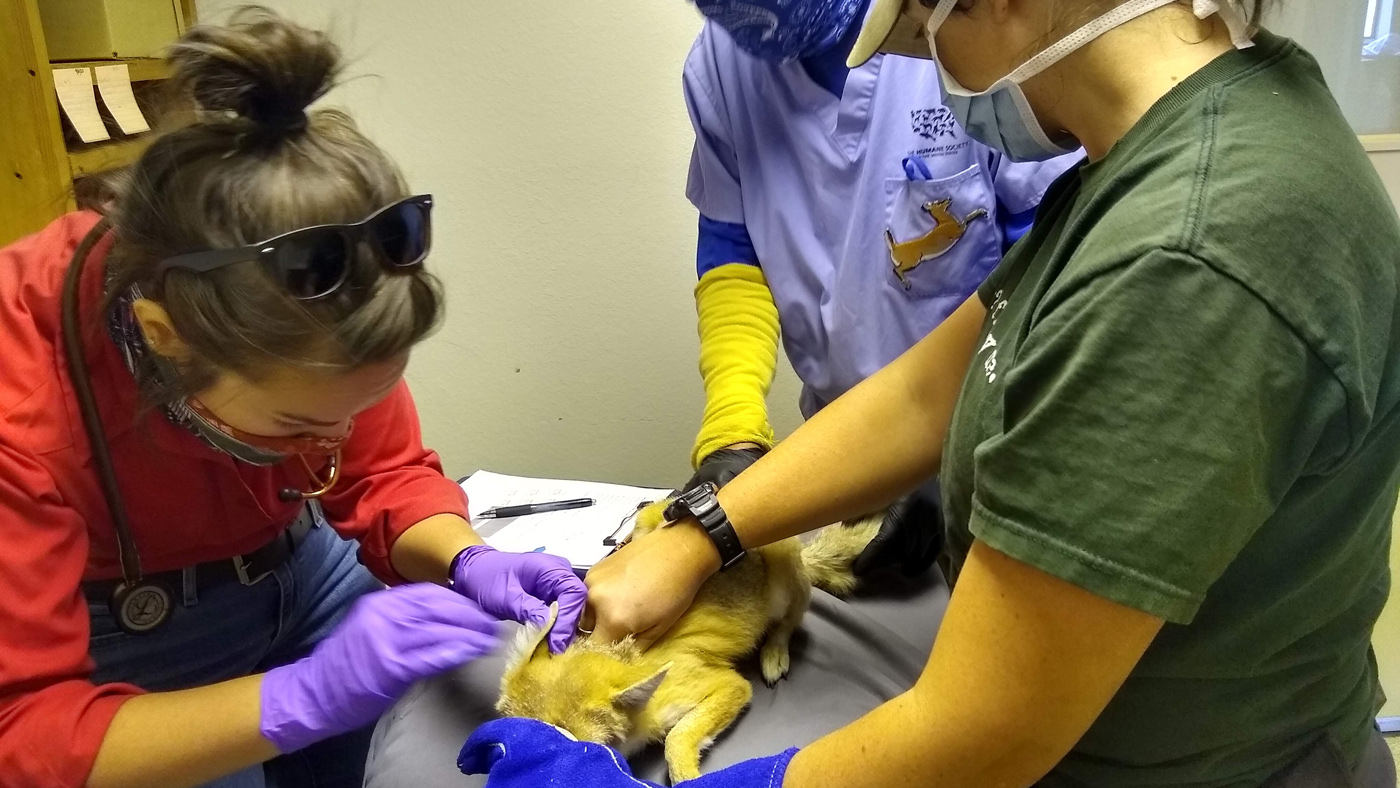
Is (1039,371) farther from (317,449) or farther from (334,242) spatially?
(317,449)

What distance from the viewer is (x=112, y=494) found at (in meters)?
0.97

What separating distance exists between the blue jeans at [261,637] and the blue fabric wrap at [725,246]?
0.70 m

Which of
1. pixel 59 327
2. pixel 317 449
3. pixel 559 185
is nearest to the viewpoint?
pixel 59 327

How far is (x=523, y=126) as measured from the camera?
191cm

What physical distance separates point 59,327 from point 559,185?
3.68 feet

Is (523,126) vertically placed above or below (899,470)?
above

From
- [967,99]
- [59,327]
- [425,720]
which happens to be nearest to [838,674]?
[425,720]

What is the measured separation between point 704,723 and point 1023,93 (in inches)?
24.7

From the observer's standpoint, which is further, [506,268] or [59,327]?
[506,268]

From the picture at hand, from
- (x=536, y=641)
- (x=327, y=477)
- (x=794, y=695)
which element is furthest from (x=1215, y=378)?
(x=327, y=477)

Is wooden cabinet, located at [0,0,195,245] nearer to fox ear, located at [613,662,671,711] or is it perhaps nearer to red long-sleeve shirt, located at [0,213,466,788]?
red long-sleeve shirt, located at [0,213,466,788]

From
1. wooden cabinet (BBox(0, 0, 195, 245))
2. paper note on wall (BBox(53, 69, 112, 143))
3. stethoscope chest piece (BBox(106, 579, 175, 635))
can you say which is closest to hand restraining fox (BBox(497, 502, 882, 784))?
stethoscope chest piece (BBox(106, 579, 175, 635))

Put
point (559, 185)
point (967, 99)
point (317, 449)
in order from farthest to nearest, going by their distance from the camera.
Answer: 1. point (559, 185)
2. point (317, 449)
3. point (967, 99)

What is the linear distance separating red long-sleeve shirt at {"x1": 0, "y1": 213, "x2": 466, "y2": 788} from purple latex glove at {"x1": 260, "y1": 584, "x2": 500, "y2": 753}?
164 millimetres
